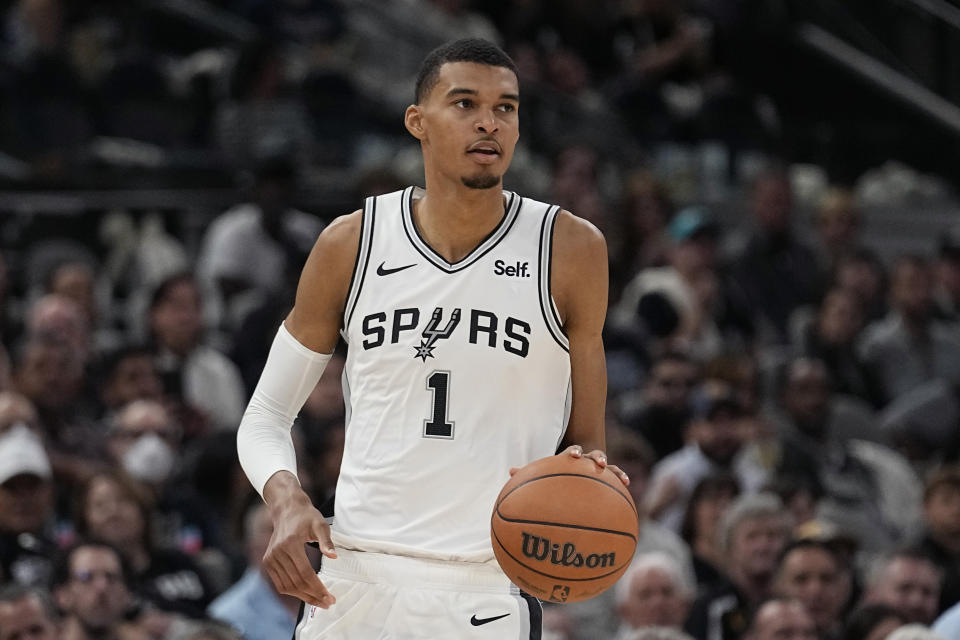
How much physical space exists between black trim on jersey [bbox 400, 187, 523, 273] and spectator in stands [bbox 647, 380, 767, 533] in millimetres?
4502

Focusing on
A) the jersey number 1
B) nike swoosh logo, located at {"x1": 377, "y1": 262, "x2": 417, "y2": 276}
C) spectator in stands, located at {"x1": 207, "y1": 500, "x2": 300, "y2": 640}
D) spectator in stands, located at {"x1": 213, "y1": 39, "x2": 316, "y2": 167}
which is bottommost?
spectator in stands, located at {"x1": 207, "y1": 500, "x2": 300, "y2": 640}

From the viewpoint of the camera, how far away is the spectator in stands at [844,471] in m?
9.46

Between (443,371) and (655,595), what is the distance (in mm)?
3418

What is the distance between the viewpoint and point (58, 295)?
10273mm

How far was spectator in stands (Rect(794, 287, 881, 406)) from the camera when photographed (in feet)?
35.9

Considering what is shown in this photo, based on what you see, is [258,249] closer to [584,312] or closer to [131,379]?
[131,379]

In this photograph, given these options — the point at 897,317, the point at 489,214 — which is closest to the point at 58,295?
the point at 897,317

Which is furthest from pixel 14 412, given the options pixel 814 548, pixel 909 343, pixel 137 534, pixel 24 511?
pixel 909 343

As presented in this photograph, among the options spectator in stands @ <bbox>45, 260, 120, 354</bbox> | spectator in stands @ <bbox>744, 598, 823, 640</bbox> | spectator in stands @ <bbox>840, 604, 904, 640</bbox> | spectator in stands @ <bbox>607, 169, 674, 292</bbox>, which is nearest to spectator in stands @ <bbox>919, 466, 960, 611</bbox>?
spectator in stands @ <bbox>840, 604, 904, 640</bbox>

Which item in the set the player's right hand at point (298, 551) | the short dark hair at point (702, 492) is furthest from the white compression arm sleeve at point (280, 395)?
the short dark hair at point (702, 492)

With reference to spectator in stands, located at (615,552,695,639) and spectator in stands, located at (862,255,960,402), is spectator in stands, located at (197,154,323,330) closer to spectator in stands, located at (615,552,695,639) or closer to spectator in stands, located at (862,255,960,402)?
spectator in stands, located at (862,255,960,402)

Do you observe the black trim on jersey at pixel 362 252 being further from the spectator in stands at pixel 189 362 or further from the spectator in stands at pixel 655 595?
the spectator in stands at pixel 189 362

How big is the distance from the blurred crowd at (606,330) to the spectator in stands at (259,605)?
15mm

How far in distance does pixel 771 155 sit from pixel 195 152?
481 centimetres
